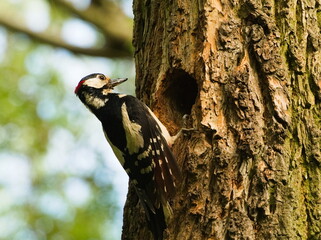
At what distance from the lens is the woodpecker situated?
4.03 metres

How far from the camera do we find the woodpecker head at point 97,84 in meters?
5.20

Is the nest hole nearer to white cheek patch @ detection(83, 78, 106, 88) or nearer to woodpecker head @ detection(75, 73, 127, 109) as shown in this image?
woodpecker head @ detection(75, 73, 127, 109)

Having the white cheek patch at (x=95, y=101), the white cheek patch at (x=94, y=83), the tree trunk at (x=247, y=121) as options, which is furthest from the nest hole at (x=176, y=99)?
the white cheek patch at (x=94, y=83)

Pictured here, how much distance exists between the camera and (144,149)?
14.9ft

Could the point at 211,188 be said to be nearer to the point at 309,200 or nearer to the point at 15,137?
the point at 309,200

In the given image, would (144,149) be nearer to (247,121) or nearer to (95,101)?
(95,101)

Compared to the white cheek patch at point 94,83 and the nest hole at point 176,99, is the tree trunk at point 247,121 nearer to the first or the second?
the nest hole at point 176,99

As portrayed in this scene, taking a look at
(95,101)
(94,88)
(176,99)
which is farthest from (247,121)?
(94,88)

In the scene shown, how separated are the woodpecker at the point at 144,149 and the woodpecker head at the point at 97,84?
0.19 meters

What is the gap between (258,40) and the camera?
3.85 m

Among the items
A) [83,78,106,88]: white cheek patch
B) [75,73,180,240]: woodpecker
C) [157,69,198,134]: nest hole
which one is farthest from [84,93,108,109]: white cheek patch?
[157,69,198,134]: nest hole

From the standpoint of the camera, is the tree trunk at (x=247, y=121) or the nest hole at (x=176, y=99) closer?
the tree trunk at (x=247, y=121)

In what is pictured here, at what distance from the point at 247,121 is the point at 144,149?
115 centimetres

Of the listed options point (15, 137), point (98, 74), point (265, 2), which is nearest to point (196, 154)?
point (265, 2)
